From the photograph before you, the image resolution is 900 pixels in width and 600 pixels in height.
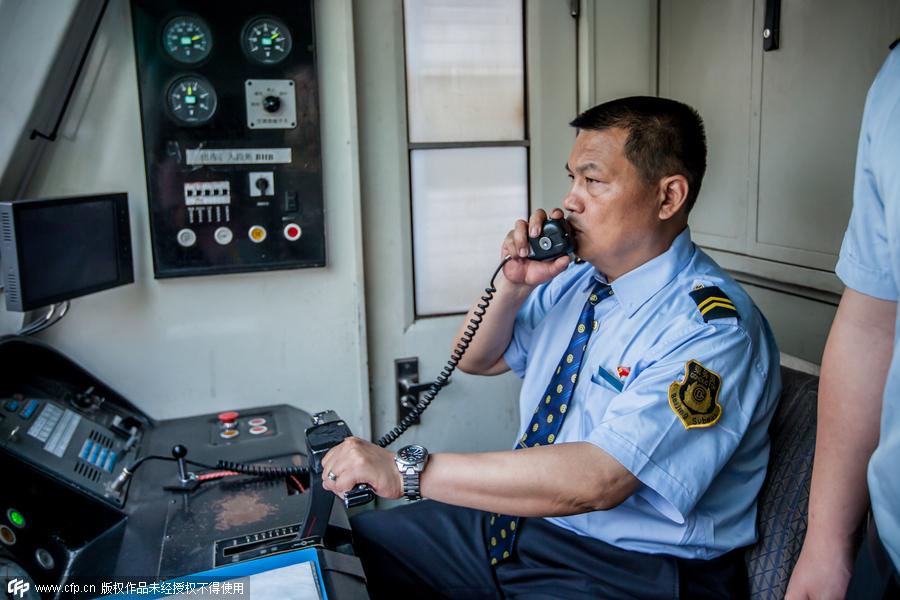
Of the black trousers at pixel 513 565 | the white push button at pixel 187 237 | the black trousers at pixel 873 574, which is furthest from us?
the white push button at pixel 187 237

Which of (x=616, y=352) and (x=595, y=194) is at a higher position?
(x=595, y=194)

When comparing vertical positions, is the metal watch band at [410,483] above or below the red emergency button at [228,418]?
above

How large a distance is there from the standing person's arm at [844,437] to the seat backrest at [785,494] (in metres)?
0.26

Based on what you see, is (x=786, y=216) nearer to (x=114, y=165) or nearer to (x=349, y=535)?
(x=349, y=535)

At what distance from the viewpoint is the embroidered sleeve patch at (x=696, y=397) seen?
1.37 metres

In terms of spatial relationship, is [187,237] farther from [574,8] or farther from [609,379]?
[574,8]

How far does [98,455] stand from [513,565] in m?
1.00

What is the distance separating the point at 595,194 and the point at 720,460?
0.62 meters

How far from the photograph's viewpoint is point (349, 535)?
1511mm

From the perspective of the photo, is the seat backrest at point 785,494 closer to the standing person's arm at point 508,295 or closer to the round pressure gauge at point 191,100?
the standing person's arm at point 508,295

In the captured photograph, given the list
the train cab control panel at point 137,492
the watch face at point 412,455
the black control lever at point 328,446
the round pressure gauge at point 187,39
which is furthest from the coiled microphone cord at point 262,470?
the round pressure gauge at point 187,39

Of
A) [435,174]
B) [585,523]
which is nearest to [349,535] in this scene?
[585,523]

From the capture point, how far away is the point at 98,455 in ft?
5.81

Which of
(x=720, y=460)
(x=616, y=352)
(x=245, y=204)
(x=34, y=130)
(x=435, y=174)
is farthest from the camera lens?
(x=435, y=174)
